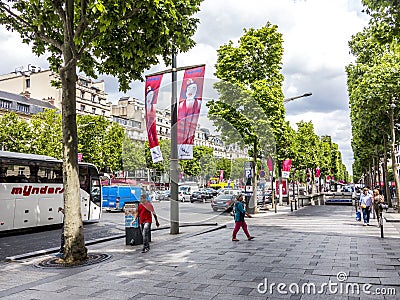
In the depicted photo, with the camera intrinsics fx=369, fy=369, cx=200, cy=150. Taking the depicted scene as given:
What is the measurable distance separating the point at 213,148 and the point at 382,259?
19.9 ft

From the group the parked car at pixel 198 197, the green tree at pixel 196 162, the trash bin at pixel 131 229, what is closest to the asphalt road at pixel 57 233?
the parked car at pixel 198 197

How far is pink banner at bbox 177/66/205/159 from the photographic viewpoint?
826 cm

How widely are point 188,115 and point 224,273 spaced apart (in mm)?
3751

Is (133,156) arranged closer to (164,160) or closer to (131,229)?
(164,160)

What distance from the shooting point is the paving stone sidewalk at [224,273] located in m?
7.09

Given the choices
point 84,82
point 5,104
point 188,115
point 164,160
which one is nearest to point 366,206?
point 164,160

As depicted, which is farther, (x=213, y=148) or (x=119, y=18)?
(x=119, y=18)

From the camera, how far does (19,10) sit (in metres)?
11.8

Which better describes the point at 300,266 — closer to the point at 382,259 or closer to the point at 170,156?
the point at 382,259

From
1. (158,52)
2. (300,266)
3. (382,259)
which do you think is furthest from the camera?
(158,52)

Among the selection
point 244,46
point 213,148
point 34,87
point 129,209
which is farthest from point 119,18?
point 34,87

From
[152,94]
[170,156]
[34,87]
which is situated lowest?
[170,156]

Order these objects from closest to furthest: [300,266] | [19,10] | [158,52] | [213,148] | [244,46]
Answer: [213,148] → [300,266] → [158,52] → [19,10] → [244,46]

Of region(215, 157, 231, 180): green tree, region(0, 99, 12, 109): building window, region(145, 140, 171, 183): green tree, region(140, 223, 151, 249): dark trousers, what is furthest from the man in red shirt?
region(0, 99, 12, 109): building window
